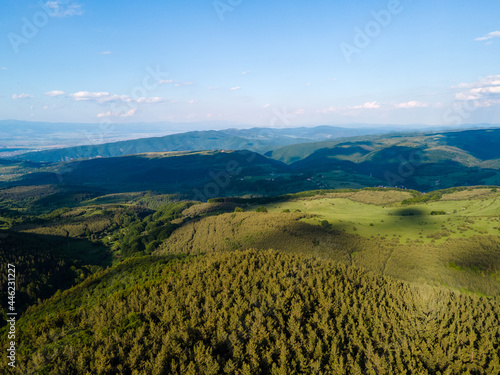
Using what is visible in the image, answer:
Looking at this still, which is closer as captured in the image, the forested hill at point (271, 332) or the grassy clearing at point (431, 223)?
the forested hill at point (271, 332)

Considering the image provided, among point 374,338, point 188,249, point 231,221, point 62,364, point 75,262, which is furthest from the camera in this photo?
point 231,221

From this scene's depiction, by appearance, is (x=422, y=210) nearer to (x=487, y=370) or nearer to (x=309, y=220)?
(x=309, y=220)

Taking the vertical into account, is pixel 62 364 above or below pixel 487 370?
above

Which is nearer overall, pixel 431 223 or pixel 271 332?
pixel 271 332

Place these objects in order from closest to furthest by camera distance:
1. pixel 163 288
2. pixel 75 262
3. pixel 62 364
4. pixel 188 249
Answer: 1. pixel 62 364
2. pixel 163 288
3. pixel 75 262
4. pixel 188 249

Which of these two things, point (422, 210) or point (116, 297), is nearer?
point (116, 297)

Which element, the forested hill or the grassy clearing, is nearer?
the forested hill

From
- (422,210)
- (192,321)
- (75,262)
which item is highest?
(192,321)

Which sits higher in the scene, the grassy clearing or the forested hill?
the forested hill

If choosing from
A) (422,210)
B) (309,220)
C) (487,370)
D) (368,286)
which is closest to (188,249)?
(309,220)

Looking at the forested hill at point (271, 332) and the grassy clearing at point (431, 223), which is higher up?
the forested hill at point (271, 332)

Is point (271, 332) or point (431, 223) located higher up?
point (271, 332)
